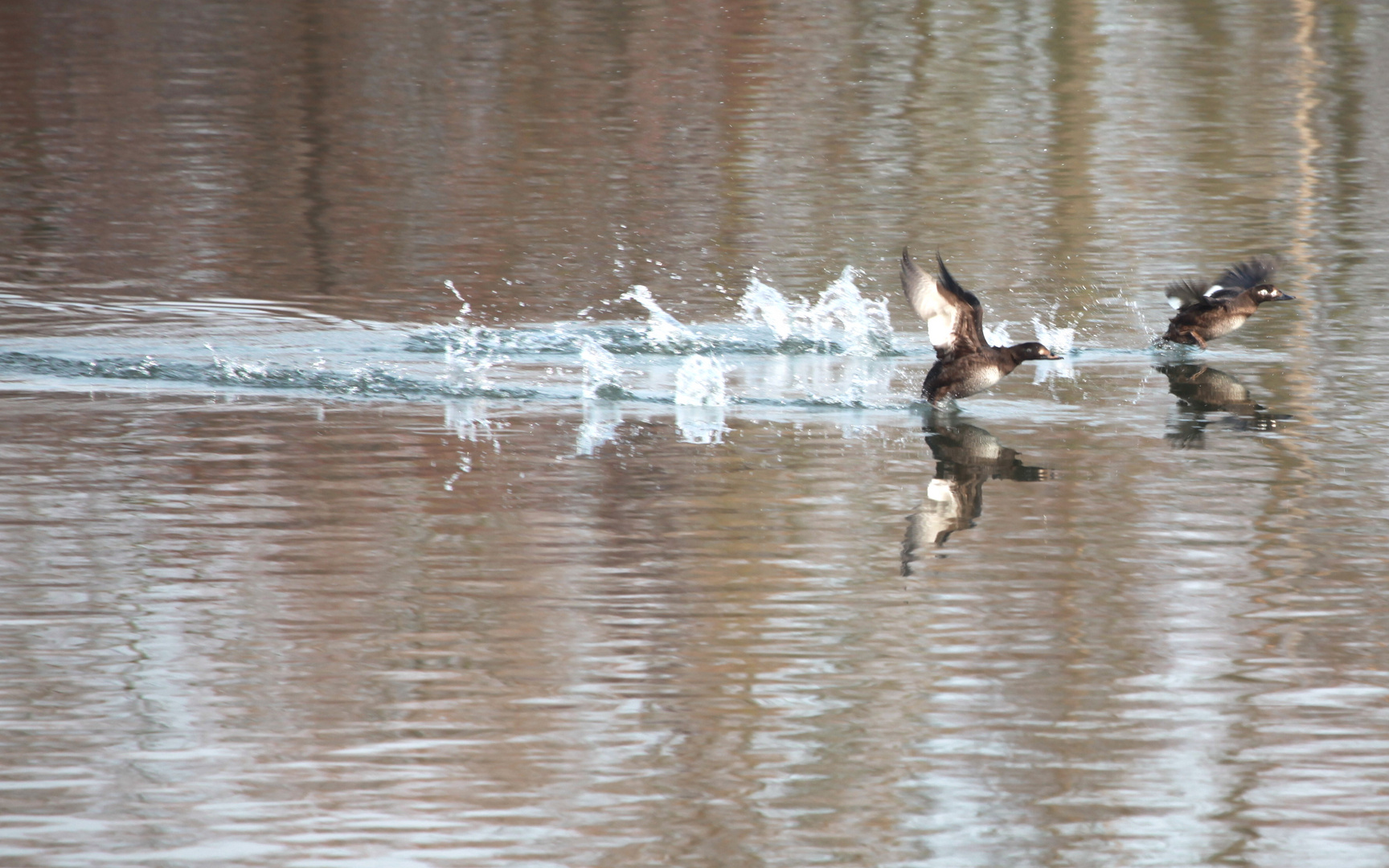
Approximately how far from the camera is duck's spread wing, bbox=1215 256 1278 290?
15266 mm

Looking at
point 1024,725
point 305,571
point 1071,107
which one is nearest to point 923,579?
point 1024,725

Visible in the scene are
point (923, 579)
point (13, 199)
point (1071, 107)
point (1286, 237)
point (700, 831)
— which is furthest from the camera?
point (1071, 107)

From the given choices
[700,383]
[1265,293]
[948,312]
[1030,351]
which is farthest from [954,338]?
[1265,293]

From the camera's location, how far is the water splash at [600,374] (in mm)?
13062

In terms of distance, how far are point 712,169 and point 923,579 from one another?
14812mm

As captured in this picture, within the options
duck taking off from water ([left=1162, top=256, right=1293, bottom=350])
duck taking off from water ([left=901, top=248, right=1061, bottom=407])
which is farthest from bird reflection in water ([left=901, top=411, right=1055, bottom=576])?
duck taking off from water ([left=1162, top=256, right=1293, bottom=350])

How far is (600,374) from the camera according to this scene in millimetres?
13508

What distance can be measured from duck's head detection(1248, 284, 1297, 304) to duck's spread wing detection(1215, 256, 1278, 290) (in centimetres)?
36

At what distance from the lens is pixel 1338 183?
22031mm

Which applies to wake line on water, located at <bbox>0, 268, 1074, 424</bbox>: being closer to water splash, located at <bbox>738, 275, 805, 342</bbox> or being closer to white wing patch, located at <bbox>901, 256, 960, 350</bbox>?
water splash, located at <bbox>738, 275, 805, 342</bbox>

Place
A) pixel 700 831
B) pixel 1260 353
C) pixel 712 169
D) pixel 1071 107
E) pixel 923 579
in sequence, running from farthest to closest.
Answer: pixel 1071 107 → pixel 712 169 → pixel 1260 353 → pixel 923 579 → pixel 700 831

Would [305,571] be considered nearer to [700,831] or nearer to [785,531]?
[785,531]

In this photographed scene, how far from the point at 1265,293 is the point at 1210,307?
506mm

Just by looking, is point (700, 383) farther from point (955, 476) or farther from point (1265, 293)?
point (1265, 293)
